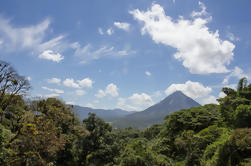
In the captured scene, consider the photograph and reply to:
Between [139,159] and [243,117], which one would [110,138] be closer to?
[139,159]

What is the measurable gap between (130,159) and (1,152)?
25.4ft

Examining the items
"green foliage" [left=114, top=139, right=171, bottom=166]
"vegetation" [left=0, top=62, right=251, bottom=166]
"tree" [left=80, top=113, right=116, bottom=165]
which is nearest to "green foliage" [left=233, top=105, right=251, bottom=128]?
"vegetation" [left=0, top=62, right=251, bottom=166]

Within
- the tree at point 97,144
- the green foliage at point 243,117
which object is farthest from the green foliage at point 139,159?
the tree at point 97,144

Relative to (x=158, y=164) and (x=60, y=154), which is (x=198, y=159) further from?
(x=60, y=154)

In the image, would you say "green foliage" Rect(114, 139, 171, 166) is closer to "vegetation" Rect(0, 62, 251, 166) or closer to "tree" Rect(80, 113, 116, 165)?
"vegetation" Rect(0, 62, 251, 166)

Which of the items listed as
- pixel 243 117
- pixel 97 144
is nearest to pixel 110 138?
pixel 97 144

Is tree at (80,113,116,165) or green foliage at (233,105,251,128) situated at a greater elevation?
green foliage at (233,105,251,128)

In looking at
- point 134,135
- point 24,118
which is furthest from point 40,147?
point 134,135

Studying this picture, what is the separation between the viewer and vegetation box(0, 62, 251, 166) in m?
9.71

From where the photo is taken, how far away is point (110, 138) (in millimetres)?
21406

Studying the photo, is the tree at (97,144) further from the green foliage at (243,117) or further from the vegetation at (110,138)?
the green foliage at (243,117)

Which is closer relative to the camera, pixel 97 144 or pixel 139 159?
pixel 139 159

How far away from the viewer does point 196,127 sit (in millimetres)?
18297

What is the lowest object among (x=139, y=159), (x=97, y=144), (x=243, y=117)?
(x=97, y=144)
